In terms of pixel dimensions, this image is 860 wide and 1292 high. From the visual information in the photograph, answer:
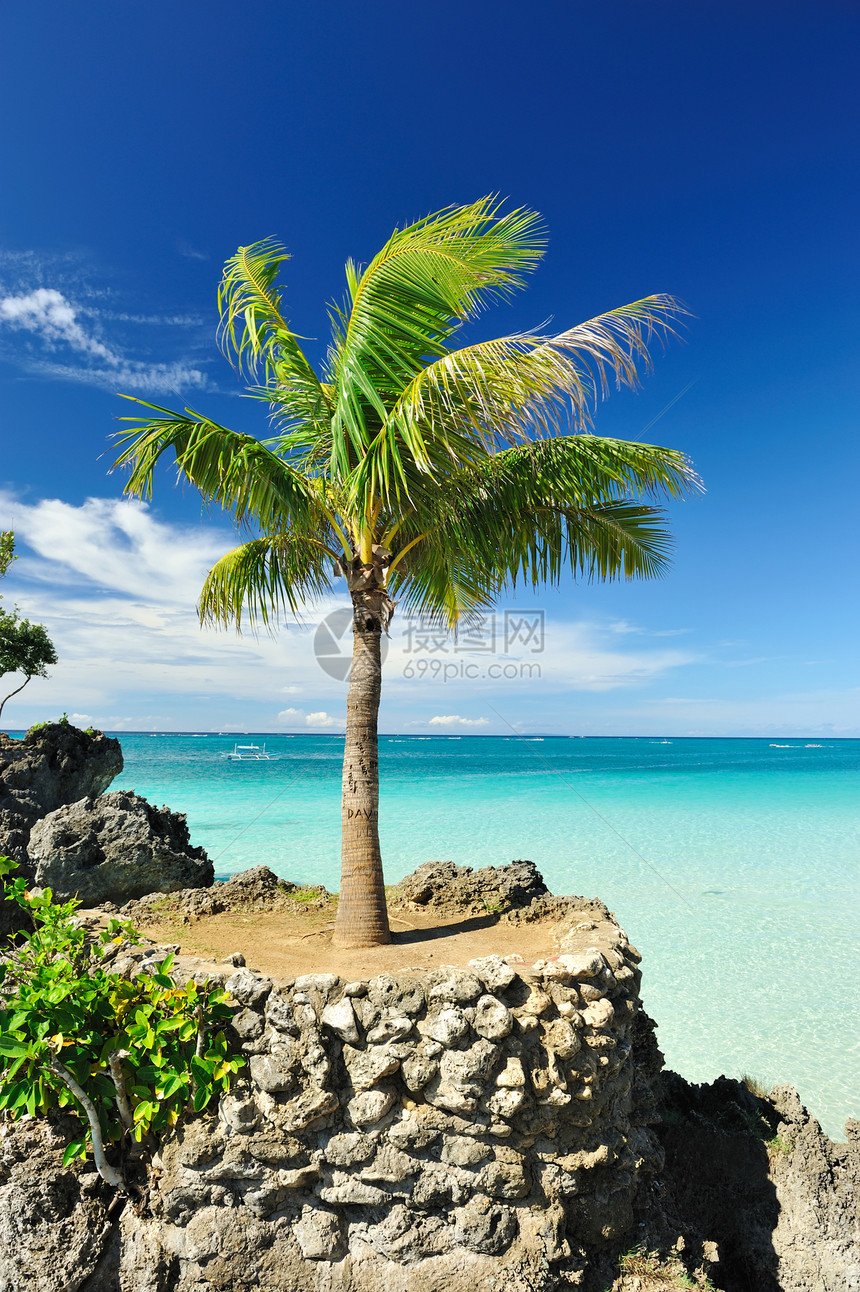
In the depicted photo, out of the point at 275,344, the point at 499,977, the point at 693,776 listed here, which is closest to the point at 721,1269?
the point at 499,977

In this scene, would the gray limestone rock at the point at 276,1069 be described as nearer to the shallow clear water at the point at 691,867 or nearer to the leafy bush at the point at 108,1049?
the leafy bush at the point at 108,1049

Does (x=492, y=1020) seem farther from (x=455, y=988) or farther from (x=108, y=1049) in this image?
(x=108, y=1049)

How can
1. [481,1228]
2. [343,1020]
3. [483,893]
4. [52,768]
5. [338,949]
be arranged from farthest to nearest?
1. [52,768]
2. [483,893]
3. [338,949]
4. [343,1020]
5. [481,1228]

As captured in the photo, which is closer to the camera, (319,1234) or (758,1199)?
(319,1234)

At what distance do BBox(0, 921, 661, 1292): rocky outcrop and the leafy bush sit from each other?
162mm

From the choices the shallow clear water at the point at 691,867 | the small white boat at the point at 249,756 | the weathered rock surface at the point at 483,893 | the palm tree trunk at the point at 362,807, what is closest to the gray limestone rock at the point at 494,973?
the palm tree trunk at the point at 362,807

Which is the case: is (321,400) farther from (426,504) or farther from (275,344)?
(426,504)

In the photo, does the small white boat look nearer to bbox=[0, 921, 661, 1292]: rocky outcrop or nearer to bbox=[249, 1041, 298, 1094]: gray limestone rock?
bbox=[0, 921, 661, 1292]: rocky outcrop

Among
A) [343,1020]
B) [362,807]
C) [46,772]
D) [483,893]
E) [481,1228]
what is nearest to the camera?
[481,1228]

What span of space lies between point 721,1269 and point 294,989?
3.77m

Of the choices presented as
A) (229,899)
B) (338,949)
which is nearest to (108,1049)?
(338,949)

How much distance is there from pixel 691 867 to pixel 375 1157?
1386 centimetres

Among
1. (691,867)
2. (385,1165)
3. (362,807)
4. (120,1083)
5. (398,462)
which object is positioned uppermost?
(398,462)

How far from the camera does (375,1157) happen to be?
3371 millimetres
